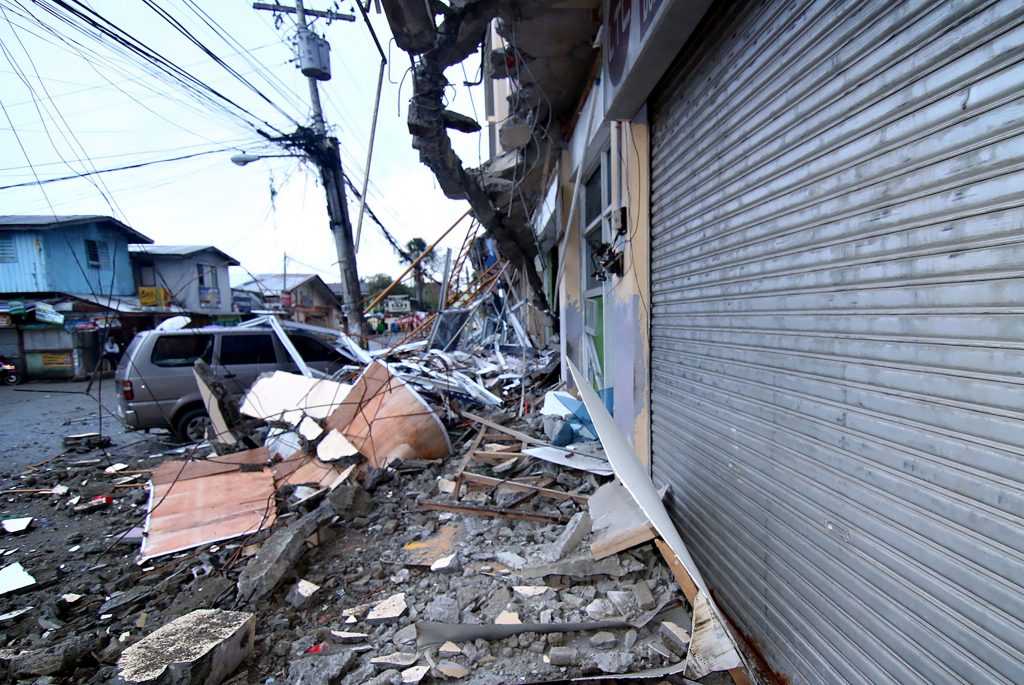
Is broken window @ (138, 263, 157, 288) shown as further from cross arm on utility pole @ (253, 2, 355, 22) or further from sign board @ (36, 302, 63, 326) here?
cross arm on utility pole @ (253, 2, 355, 22)

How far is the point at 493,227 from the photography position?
841 cm

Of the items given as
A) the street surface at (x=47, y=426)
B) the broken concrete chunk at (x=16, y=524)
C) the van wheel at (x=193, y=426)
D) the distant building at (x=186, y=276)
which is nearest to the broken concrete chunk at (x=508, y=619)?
the broken concrete chunk at (x=16, y=524)

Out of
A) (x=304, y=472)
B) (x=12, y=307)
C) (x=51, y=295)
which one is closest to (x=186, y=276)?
(x=51, y=295)

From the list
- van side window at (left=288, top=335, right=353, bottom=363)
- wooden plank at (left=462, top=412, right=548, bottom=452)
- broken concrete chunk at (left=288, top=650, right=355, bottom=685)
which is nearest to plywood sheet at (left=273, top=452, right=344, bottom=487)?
wooden plank at (left=462, top=412, right=548, bottom=452)

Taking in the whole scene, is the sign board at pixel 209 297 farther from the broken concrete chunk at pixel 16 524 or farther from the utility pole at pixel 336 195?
the broken concrete chunk at pixel 16 524

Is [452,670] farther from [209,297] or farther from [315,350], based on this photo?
[209,297]

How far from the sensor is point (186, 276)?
23.1 meters

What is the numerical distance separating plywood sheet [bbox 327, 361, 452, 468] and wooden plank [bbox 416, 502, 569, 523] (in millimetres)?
1220

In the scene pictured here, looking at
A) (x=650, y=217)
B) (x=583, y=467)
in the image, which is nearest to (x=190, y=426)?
(x=583, y=467)

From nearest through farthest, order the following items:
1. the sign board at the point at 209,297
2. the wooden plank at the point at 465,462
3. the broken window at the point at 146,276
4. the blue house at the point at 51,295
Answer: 1. the wooden plank at the point at 465,462
2. the blue house at the point at 51,295
3. the broken window at the point at 146,276
4. the sign board at the point at 209,297

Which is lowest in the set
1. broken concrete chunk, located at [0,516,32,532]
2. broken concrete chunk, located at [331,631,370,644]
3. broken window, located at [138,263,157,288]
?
broken concrete chunk, located at [0,516,32,532]

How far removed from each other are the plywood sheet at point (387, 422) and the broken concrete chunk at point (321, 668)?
294 cm

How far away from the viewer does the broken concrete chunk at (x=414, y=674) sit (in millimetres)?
2262

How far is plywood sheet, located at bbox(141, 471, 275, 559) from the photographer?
4062 mm
